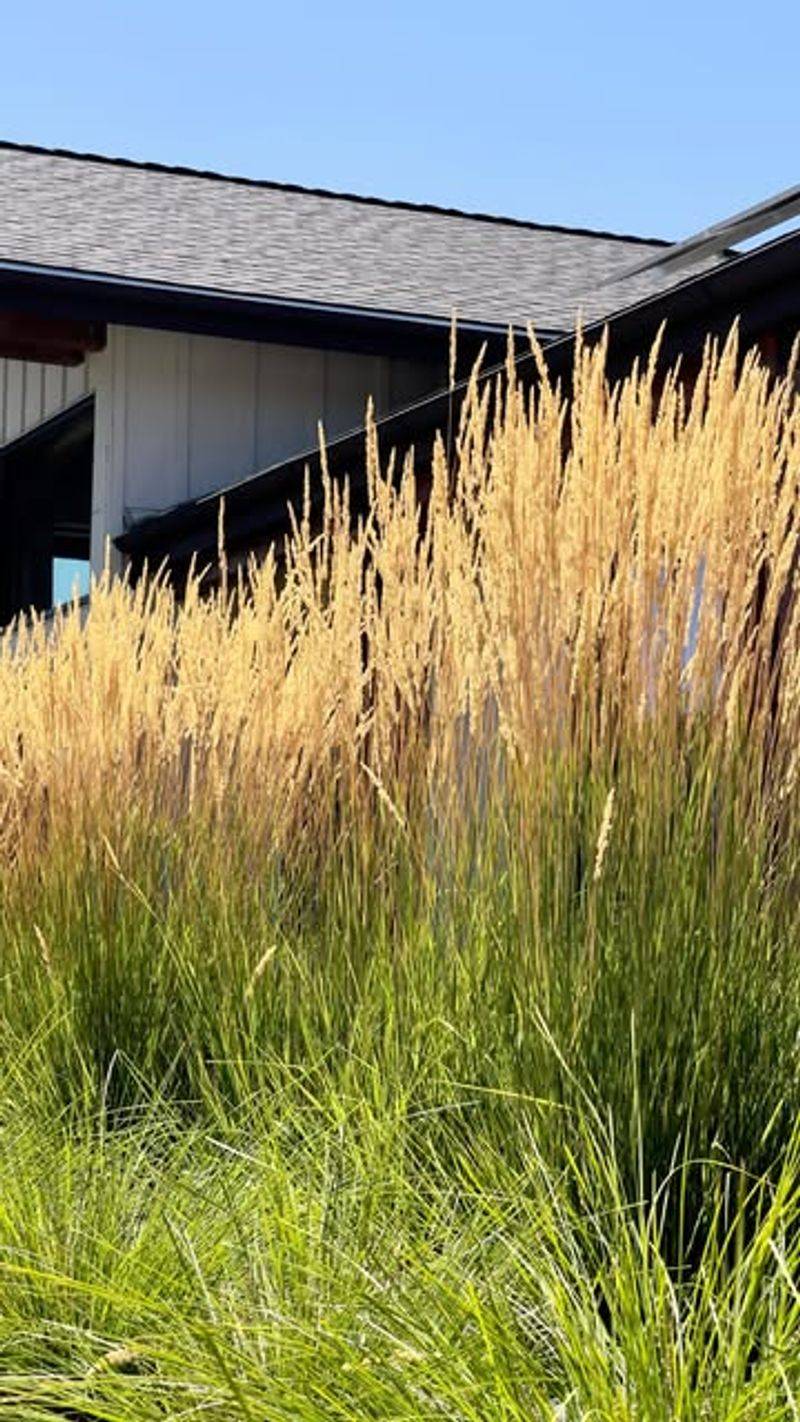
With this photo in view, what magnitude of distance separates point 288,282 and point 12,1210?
28.4 feet

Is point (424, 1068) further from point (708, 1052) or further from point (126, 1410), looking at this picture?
point (126, 1410)

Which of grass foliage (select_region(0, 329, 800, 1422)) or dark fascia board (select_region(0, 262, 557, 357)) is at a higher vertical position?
dark fascia board (select_region(0, 262, 557, 357))

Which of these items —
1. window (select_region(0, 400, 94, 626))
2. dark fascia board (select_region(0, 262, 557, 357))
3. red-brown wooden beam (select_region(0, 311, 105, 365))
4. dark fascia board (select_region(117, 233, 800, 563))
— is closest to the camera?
dark fascia board (select_region(117, 233, 800, 563))

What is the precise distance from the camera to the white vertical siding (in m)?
11.9

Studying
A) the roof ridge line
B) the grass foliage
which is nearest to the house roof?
the roof ridge line

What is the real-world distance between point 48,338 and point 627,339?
5.08 m

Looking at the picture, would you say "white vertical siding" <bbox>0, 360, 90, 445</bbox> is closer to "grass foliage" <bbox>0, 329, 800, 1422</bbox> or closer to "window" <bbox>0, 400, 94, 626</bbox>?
"window" <bbox>0, 400, 94, 626</bbox>

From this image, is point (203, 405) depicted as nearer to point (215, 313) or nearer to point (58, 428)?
point (215, 313)

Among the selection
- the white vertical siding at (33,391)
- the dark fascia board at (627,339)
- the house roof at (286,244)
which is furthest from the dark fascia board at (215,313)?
the dark fascia board at (627,339)

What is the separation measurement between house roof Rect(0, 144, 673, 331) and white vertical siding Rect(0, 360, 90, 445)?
0.86m

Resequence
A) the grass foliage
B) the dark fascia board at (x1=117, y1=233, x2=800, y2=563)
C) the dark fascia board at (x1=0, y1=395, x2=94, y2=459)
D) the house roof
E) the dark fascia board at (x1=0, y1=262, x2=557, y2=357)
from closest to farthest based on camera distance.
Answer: the grass foliage < the dark fascia board at (x1=117, y1=233, x2=800, y2=563) < the dark fascia board at (x1=0, y1=262, x2=557, y2=357) < the house roof < the dark fascia board at (x1=0, y1=395, x2=94, y2=459)

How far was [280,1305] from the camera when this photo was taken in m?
2.42

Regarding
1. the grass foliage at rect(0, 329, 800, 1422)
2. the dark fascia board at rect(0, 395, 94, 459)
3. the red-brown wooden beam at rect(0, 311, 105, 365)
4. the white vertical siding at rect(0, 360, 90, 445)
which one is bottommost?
the grass foliage at rect(0, 329, 800, 1422)

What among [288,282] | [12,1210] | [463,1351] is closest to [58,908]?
[12,1210]
